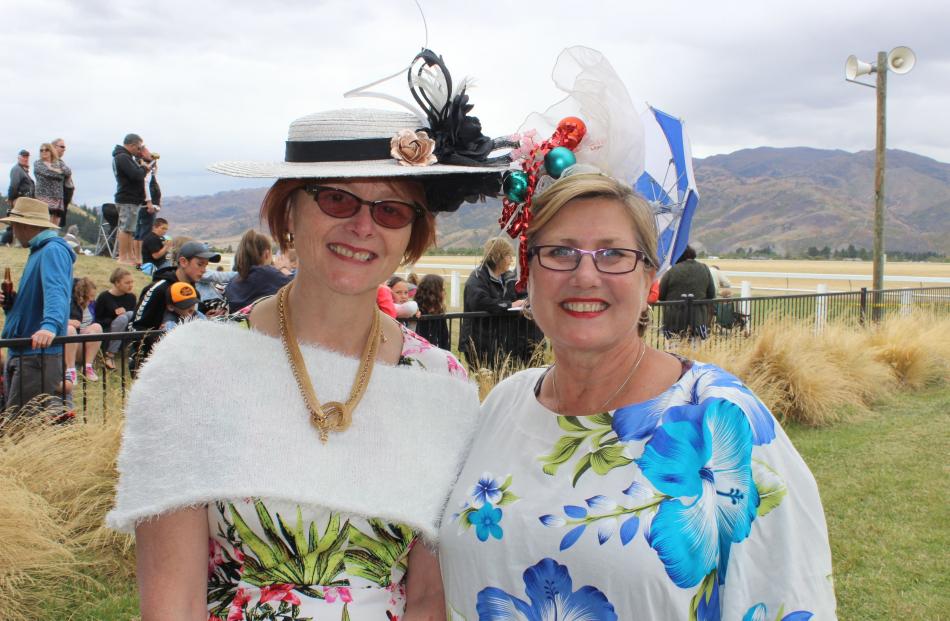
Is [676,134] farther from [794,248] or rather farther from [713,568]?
[794,248]

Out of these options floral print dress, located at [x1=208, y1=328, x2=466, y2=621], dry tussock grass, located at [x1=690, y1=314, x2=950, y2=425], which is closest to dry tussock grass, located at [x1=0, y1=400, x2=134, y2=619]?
floral print dress, located at [x1=208, y1=328, x2=466, y2=621]

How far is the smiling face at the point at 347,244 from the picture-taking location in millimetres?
2012

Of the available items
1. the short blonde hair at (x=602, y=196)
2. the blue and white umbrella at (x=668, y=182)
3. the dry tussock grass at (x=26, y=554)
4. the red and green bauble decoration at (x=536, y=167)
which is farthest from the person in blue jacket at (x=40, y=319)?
the blue and white umbrella at (x=668, y=182)

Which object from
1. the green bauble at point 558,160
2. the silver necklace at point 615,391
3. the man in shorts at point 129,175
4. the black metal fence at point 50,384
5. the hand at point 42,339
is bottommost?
the black metal fence at point 50,384

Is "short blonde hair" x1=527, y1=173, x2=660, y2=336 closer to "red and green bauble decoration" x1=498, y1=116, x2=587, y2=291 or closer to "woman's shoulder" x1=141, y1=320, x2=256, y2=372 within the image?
"red and green bauble decoration" x1=498, y1=116, x2=587, y2=291

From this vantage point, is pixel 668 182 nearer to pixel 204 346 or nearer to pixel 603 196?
pixel 603 196

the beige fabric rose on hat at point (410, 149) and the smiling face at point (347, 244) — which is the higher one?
the beige fabric rose on hat at point (410, 149)

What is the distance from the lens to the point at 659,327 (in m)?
8.86

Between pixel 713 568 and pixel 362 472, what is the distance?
0.85 m

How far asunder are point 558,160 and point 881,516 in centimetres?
543

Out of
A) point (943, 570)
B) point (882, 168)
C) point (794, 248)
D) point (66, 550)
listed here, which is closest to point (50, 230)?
point (66, 550)

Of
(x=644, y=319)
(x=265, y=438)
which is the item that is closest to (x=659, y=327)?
(x=644, y=319)

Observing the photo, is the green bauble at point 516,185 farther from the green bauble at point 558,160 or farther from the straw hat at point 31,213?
the straw hat at point 31,213

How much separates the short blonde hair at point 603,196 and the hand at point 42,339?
4233 millimetres
